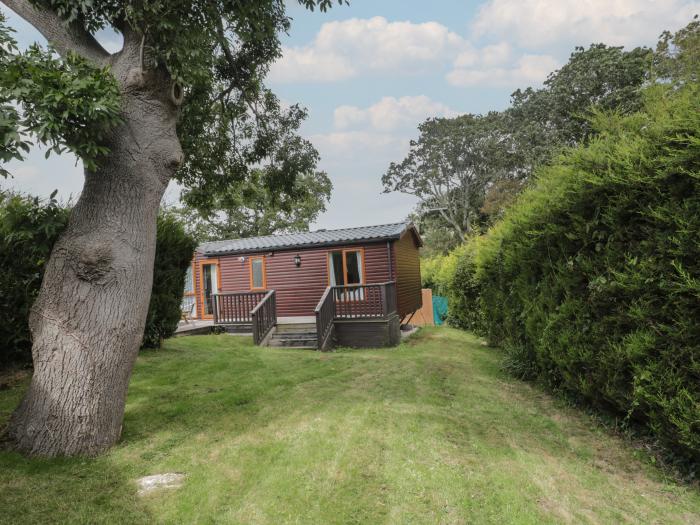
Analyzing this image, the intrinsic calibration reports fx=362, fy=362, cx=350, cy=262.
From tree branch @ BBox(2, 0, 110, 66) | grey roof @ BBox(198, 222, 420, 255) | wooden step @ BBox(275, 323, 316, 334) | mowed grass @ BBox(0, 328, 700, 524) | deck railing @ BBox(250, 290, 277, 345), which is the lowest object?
mowed grass @ BBox(0, 328, 700, 524)

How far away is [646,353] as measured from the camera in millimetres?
2926

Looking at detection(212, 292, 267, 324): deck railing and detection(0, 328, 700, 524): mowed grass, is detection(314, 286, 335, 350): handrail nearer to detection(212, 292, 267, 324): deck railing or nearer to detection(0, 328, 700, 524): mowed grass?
detection(212, 292, 267, 324): deck railing

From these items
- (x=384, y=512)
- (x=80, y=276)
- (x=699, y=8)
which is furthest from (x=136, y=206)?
(x=699, y=8)

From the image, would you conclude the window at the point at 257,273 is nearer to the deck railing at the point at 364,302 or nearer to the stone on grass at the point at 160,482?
the deck railing at the point at 364,302

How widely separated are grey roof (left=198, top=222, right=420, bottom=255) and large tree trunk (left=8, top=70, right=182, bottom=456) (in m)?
8.25

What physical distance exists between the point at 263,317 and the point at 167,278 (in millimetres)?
2960

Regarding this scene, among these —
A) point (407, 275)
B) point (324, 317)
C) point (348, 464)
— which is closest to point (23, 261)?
point (348, 464)

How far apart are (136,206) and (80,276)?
0.76m

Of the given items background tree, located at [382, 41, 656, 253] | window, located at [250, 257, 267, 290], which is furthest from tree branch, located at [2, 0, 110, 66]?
background tree, located at [382, 41, 656, 253]

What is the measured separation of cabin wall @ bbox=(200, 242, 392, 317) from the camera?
11.6 metres

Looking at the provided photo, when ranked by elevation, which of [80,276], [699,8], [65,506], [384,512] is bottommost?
[384,512]

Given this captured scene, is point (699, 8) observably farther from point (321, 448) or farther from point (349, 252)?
point (321, 448)

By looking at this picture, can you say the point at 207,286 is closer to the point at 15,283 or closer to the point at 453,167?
the point at 15,283

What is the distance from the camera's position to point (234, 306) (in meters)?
10.9
